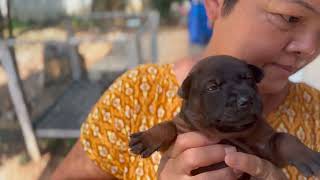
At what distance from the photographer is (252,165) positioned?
2.66ft

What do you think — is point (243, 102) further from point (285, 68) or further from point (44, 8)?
point (44, 8)

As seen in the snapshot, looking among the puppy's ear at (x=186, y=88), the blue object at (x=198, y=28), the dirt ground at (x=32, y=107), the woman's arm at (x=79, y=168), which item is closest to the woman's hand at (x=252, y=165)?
the puppy's ear at (x=186, y=88)

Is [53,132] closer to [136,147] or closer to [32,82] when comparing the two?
[32,82]

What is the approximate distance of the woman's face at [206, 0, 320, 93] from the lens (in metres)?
0.91

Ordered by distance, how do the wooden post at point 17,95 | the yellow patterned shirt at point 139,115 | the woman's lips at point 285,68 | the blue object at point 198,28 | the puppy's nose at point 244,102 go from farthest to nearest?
the blue object at point 198,28 < the wooden post at point 17,95 < the yellow patterned shirt at point 139,115 < the woman's lips at point 285,68 < the puppy's nose at point 244,102

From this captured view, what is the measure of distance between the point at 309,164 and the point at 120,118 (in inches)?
17.5

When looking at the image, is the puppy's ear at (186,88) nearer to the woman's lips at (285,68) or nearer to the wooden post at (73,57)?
the woman's lips at (285,68)

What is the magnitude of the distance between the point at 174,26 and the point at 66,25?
373cm

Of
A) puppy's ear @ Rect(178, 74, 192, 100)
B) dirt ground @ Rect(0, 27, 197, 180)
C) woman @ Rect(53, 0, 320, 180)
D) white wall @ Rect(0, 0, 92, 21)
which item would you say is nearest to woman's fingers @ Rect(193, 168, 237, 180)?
woman @ Rect(53, 0, 320, 180)

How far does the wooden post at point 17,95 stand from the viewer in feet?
8.34

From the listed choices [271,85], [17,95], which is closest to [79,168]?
[271,85]

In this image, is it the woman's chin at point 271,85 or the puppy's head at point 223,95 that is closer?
the puppy's head at point 223,95

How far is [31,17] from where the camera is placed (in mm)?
2689

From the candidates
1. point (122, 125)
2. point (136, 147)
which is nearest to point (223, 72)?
point (136, 147)
